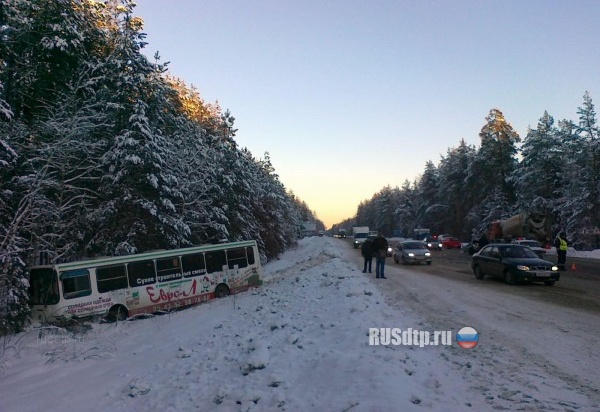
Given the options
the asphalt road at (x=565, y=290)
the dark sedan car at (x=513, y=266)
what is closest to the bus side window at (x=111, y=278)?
the asphalt road at (x=565, y=290)

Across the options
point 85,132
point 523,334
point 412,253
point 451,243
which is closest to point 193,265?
point 85,132

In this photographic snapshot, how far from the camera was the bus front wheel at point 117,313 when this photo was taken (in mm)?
16934

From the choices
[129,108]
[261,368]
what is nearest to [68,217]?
[129,108]

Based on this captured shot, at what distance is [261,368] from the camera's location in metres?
7.24

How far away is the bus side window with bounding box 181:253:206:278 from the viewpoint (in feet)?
64.8

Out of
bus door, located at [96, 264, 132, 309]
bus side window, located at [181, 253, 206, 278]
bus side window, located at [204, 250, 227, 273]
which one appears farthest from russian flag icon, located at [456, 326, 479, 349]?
bus side window, located at [204, 250, 227, 273]

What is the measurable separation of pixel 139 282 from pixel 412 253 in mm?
18330

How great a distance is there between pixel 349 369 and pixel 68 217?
65.7 feet

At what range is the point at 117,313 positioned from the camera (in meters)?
17.0

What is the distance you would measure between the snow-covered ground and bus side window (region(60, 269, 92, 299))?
231 centimetres

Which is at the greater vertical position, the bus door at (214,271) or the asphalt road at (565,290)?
the bus door at (214,271)

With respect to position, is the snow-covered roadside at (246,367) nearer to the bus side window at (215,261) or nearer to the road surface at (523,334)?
the road surface at (523,334)

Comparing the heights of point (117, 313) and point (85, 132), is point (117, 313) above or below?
below

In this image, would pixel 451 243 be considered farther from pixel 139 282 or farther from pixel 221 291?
pixel 139 282
